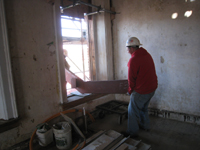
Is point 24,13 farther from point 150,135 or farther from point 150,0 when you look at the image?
point 150,135

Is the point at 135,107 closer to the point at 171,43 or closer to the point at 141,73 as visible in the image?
the point at 141,73

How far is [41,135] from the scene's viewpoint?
2.03 m

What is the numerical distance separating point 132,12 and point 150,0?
413 mm

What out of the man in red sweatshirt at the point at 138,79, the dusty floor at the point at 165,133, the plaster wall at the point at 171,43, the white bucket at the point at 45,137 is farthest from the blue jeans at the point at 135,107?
the white bucket at the point at 45,137

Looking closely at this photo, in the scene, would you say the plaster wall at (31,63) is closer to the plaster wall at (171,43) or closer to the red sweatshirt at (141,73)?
the red sweatshirt at (141,73)

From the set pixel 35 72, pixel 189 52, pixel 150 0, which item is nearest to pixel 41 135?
pixel 35 72

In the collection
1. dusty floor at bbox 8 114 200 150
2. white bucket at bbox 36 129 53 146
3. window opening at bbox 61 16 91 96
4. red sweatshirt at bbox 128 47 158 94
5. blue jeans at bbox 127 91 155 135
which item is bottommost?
dusty floor at bbox 8 114 200 150

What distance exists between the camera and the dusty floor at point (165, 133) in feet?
6.77

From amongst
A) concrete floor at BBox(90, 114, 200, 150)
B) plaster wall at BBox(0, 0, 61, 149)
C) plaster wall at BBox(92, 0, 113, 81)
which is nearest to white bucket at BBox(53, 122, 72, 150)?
plaster wall at BBox(0, 0, 61, 149)

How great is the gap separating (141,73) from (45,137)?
164cm

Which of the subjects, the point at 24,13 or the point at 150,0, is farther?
the point at 150,0

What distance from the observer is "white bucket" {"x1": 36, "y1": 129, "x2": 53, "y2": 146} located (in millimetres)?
A: 2037

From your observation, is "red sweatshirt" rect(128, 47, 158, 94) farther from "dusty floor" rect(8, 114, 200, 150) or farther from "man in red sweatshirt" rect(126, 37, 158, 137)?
"dusty floor" rect(8, 114, 200, 150)

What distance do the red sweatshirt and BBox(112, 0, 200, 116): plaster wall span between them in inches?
29.8
